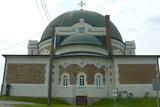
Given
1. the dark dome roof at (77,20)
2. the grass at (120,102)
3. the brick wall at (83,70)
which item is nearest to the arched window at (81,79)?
the brick wall at (83,70)

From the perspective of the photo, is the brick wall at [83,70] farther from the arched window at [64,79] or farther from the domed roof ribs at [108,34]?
the domed roof ribs at [108,34]

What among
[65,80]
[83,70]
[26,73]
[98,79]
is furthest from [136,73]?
[26,73]

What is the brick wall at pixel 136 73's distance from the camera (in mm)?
43344

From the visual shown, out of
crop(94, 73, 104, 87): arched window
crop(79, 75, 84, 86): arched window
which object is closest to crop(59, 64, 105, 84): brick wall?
crop(94, 73, 104, 87): arched window

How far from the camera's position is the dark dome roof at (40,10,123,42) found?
53.4 meters

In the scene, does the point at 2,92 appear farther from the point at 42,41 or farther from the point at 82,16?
the point at 82,16

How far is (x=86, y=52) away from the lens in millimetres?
44406

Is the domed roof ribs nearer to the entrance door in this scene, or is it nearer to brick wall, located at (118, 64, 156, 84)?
brick wall, located at (118, 64, 156, 84)

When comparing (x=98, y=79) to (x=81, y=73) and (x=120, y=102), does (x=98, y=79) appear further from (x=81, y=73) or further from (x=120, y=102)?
(x=120, y=102)

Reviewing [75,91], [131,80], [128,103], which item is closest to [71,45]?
[75,91]

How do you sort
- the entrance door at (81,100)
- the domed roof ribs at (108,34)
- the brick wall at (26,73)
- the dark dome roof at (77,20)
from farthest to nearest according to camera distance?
the dark dome roof at (77,20) < the domed roof ribs at (108,34) < the brick wall at (26,73) < the entrance door at (81,100)

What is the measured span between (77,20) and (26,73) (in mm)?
14916

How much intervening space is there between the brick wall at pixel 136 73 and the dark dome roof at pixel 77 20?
10.5 metres

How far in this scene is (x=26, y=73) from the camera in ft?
144
